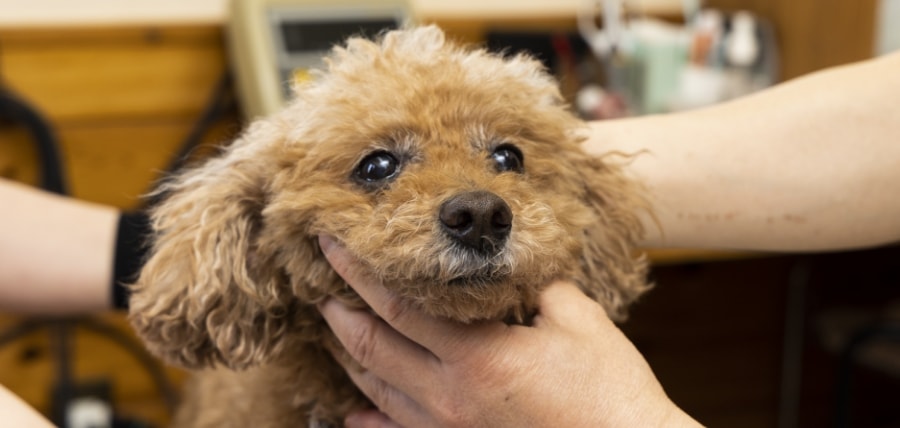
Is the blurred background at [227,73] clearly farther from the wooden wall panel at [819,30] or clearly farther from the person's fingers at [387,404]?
the person's fingers at [387,404]

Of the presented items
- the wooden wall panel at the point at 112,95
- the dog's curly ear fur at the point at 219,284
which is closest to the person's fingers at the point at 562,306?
the dog's curly ear fur at the point at 219,284

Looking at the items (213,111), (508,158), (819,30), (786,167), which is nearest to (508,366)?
(508,158)

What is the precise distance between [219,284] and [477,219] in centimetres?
28

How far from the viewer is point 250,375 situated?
0.94 meters

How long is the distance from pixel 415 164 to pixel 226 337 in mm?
241

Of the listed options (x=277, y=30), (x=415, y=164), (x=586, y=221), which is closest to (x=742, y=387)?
(x=277, y=30)

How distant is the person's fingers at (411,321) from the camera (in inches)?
28.0

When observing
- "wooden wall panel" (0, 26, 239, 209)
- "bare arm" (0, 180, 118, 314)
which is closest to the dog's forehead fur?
"bare arm" (0, 180, 118, 314)

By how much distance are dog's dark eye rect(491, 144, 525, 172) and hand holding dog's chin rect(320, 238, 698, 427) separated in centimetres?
13

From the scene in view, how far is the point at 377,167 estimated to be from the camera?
77 centimetres

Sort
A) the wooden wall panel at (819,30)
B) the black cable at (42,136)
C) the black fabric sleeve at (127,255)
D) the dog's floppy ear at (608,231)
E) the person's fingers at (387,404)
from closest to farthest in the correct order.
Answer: the person's fingers at (387,404), the dog's floppy ear at (608,231), the black fabric sleeve at (127,255), the black cable at (42,136), the wooden wall panel at (819,30)

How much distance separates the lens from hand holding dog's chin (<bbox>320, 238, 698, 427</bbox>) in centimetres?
70

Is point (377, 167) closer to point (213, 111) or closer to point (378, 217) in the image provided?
point (378, 217)

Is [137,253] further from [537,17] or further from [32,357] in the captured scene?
[537,17]
